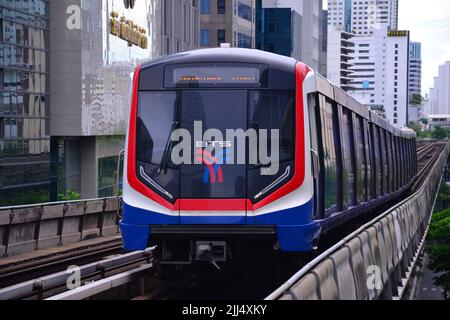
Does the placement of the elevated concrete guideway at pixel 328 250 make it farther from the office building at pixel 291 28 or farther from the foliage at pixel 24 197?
the office building at pixel 291 28

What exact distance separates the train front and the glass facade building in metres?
20.2

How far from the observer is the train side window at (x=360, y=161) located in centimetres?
1848

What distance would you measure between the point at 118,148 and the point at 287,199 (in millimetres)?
33586

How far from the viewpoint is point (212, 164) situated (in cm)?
1188

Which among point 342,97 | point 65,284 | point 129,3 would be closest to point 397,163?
point 129,3

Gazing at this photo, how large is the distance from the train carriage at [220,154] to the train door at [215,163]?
0.5 inches

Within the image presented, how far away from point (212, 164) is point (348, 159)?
552 cm

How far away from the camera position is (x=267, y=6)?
4587 inches

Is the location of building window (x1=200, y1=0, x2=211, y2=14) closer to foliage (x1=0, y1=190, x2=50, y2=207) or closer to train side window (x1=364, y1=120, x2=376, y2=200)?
foliage (x1=0, y1=190, x2=50, y2=207)

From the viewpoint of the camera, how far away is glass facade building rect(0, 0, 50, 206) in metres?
32.2

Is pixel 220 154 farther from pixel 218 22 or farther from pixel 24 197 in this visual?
pixel 218 22

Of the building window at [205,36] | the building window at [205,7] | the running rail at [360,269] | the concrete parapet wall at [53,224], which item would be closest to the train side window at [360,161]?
the running rail at [360,269]

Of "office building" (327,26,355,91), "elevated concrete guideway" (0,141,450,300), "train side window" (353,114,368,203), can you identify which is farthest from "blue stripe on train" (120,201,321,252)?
"office building" (327,26,355,91)

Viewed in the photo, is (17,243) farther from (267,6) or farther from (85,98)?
(267,6)
